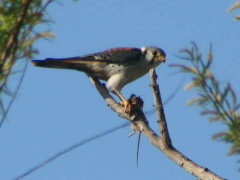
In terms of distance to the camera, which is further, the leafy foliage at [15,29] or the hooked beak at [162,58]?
the hooked beak at [162,58]

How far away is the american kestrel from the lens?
19.8 ft

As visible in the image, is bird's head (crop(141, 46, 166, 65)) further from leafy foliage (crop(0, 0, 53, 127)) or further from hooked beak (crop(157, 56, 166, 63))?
leafy foliage (crop(0, 0, 53, 127))

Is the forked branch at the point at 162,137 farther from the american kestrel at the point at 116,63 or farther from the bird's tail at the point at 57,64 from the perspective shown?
the american kestrel at the point at 116,63

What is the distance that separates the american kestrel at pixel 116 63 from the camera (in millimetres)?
6035

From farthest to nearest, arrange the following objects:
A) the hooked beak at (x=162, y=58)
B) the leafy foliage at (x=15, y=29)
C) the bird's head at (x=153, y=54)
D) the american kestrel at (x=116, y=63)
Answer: the hooked beak at (x=162, y=58)
the bird's head at (x=153, y=54)
the american kestrel at (x=116, y=63)
the leafy foliage at (x=15, y=29)

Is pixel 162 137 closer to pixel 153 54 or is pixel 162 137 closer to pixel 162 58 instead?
pixel 153 54

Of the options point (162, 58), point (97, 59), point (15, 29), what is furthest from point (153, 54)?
point (15, 29)

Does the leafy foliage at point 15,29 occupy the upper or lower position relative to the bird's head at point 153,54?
lower

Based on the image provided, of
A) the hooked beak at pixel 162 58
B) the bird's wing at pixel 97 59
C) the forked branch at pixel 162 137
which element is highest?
the bird's wing at pixel 97 59

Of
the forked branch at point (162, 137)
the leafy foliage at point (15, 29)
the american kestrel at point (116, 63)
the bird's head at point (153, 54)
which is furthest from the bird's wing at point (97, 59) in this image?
the leafy foliage at point (15, 29)

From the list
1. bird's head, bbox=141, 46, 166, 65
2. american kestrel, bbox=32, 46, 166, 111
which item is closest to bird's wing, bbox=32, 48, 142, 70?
american kestrel, bbox=32, 46, 166, 111

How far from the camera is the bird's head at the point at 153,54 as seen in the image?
→ 698cm

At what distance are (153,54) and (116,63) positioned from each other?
2.35 ft

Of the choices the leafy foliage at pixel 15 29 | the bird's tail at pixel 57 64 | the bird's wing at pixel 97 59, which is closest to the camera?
the leafy foliage at pixel 15 29
